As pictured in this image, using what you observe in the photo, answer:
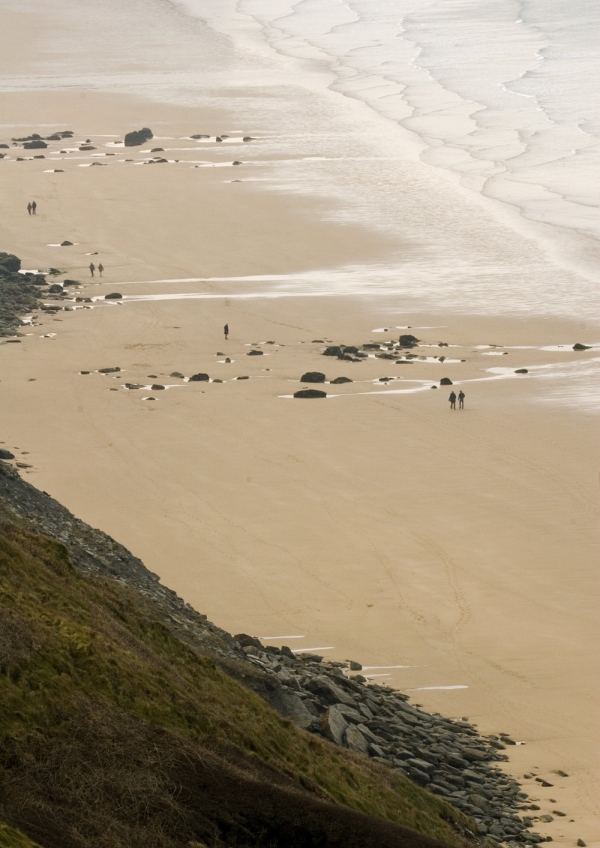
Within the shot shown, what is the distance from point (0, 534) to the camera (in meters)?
12.3

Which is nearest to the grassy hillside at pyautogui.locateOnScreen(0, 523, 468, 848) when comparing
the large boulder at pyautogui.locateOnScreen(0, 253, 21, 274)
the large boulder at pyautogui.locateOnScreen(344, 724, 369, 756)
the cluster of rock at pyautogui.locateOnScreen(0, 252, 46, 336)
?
the large boulder at pyautogui.locateOnScreen(344, 724, 369, 756)

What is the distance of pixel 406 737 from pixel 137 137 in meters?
57.5

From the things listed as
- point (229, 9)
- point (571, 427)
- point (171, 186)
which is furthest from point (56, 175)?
point (229, 9)

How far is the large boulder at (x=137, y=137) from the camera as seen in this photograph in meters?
67.5

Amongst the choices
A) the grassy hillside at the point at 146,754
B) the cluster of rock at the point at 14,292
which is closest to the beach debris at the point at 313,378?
the cluster of rock at the point at 14,292

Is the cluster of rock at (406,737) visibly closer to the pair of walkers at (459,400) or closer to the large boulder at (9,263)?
the pair of walkers at (459,400)

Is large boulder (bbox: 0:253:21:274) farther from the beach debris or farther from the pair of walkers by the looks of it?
the pair of walkers

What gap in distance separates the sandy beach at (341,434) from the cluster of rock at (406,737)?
1.30ft

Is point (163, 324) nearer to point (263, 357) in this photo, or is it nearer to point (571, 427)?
point (263, 357)

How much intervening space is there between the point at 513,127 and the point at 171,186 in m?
21.4

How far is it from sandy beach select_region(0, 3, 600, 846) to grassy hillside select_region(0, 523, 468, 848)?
3.39 m

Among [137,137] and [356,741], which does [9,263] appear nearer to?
[137,137]

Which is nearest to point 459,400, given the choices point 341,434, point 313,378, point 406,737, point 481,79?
point 341,434

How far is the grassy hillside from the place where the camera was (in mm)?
8484
